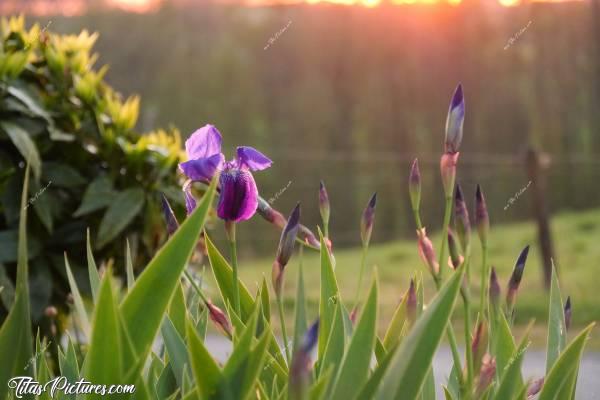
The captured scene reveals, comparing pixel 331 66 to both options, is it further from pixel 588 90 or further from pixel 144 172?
pixel 144 172

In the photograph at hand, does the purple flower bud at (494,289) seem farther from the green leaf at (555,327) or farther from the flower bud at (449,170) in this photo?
the green leaf at (555,327)

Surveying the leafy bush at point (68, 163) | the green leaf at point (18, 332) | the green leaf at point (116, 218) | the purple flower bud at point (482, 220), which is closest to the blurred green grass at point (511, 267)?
the leafy bush at point (68, 163)

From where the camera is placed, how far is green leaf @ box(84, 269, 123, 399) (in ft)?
4.57

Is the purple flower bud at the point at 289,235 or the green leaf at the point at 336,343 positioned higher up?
the purple flower bud at the point at 289,235

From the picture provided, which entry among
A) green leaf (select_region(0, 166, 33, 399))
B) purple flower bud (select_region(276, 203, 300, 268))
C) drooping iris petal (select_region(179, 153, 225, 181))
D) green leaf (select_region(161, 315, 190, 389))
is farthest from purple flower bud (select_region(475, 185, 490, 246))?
green leaf (select_region(0, 166, 33, 399))

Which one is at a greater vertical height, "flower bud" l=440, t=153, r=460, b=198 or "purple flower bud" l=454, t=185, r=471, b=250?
"flower bud" l=440, t=153, r=460, b=198

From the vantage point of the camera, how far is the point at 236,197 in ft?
5.36

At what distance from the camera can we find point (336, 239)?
589 inches

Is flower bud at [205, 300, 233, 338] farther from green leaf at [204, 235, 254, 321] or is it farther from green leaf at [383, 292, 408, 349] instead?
green leaf at [383, 292, 408, 349]

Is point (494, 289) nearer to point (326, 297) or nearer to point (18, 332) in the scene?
point (326, 297)

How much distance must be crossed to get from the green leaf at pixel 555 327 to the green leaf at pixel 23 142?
5.98ft

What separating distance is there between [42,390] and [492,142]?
14688 mm

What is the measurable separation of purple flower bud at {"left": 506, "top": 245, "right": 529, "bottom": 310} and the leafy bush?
1933mm

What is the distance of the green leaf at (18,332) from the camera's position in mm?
1530
